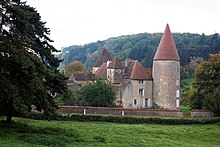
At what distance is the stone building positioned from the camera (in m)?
52.2

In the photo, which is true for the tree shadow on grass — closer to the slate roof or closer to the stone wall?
the stone wall

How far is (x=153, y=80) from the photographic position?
53.9 m

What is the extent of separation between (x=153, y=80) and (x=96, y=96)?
37.1 feet

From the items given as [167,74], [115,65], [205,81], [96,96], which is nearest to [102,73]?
[115,65]

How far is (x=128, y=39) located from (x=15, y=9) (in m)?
137

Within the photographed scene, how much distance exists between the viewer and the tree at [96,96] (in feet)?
149

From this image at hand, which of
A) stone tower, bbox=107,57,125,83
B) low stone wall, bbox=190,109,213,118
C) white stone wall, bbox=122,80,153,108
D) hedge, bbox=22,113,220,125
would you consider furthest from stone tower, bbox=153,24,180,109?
hedge, bbox=22,113,220,125

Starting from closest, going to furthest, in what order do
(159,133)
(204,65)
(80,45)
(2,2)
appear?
1. (2,2)
2. (159,133)
3. (204,65)
4. (80,45)

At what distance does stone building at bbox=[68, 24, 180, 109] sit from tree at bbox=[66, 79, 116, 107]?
6427 mm

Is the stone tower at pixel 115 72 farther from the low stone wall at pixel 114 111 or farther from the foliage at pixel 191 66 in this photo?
the foliage at pixel 191 66

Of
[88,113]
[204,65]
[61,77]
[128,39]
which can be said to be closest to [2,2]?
[61,77]

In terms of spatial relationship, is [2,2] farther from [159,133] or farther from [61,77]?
[159,133]

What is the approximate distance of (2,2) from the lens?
19844 mm

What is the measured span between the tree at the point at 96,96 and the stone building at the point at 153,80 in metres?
6.43
